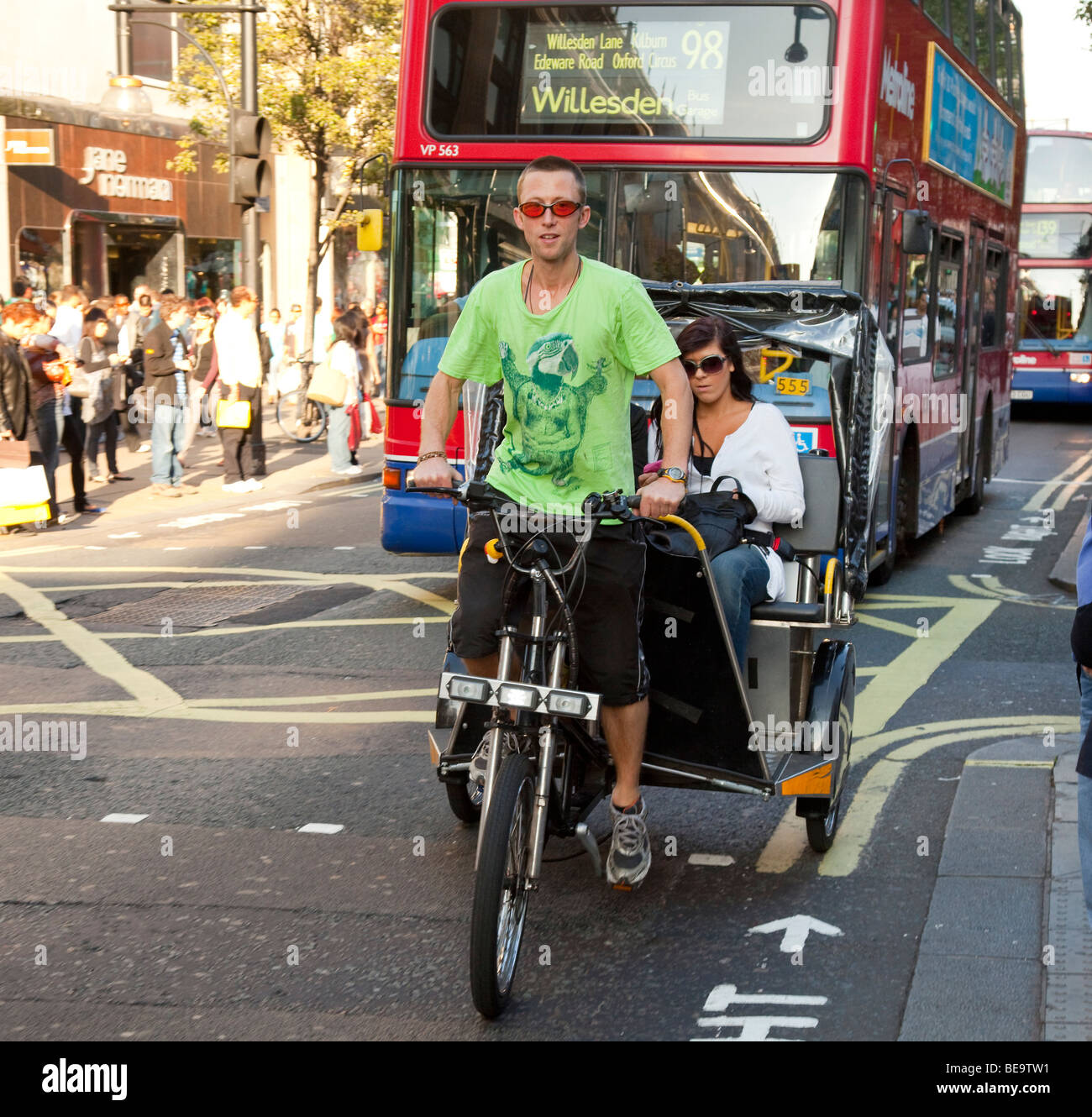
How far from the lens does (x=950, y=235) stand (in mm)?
12055

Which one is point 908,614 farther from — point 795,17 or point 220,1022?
point 220,1022

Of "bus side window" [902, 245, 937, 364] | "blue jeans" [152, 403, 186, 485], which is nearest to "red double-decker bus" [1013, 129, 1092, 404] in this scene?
"bus side window" [902, 245, 937, 364]

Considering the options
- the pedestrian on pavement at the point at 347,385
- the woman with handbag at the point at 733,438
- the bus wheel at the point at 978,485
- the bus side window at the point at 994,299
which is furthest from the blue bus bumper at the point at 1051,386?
the woman with handbag at the point at 733,438

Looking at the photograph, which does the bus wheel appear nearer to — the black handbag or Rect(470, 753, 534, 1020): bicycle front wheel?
the black handbag

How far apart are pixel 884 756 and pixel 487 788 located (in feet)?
9.42

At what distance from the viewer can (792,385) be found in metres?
7.55

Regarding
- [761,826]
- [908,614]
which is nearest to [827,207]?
[908,614]

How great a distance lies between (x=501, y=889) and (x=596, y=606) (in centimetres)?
85

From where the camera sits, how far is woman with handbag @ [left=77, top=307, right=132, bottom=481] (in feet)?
47.6

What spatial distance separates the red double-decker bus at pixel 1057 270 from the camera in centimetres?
2523

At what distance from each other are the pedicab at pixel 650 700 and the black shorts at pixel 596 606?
51 mm

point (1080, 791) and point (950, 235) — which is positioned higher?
point (950, 235)

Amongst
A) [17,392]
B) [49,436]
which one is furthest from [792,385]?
[49,436]

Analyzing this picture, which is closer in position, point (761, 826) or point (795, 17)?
point (761, 826)
